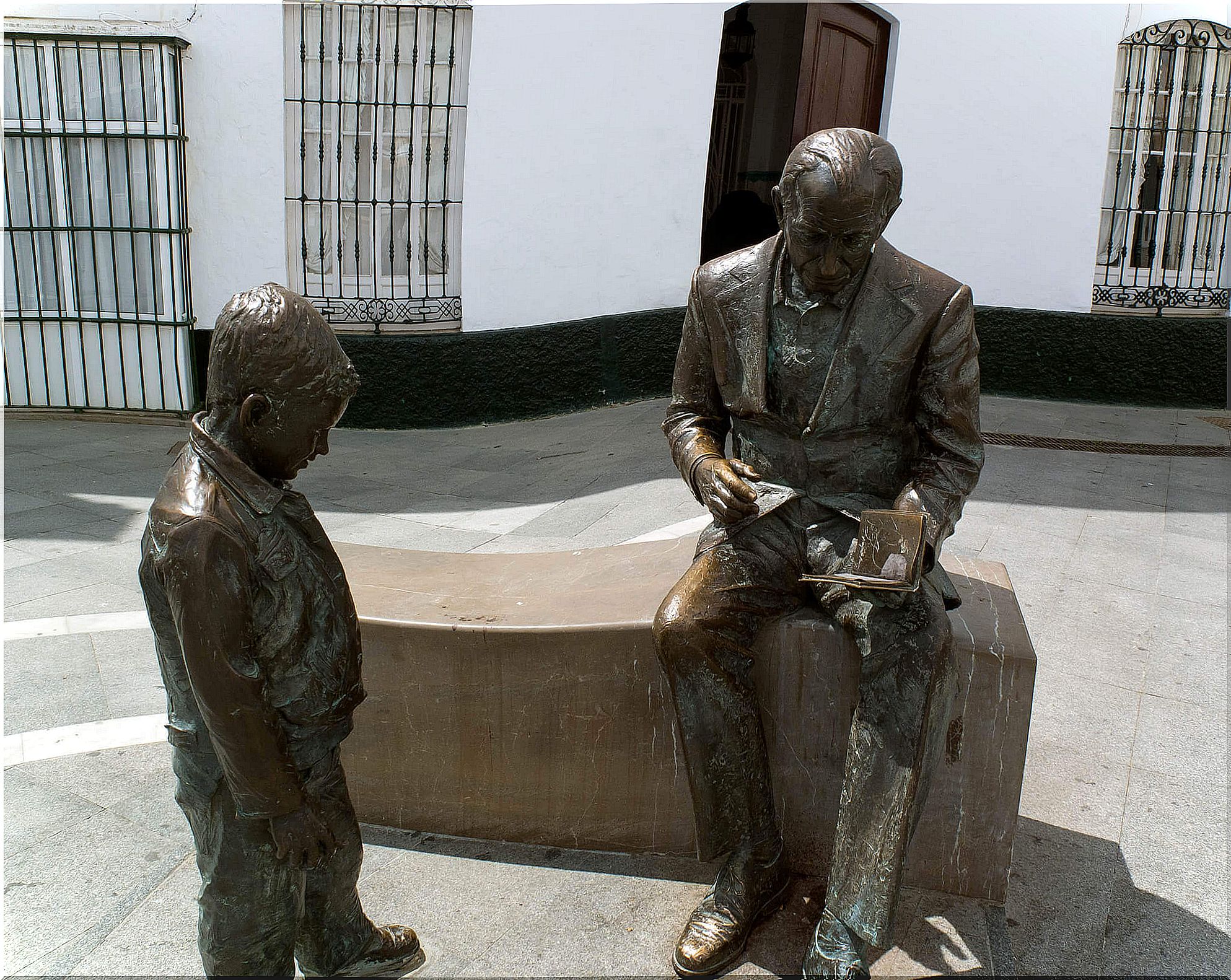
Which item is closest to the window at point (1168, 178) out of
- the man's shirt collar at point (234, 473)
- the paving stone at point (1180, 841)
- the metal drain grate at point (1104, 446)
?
the metal drain grate at point (1104, 446)

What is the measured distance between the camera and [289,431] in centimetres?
184

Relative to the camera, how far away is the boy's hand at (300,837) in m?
1.85

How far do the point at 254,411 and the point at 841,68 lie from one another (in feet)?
25.7

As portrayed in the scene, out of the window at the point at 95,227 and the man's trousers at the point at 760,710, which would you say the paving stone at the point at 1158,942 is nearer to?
the man's trousers at the point at 760,710

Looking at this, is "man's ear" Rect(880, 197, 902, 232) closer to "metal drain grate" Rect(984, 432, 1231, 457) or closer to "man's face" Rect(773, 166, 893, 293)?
"man's face" Rect(773, 166, 893, 293)

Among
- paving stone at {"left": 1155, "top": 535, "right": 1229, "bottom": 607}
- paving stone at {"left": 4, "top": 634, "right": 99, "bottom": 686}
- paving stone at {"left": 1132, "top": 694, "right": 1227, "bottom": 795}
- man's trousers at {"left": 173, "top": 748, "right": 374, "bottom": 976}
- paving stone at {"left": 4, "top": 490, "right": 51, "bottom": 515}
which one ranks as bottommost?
paving stone at {"left": 4, "top": 490, "right": 51, "bottom": 515}

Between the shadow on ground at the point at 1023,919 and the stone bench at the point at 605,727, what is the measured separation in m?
0.06

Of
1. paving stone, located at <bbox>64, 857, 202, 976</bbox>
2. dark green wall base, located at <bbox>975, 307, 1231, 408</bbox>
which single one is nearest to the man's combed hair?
paving stone, located at <bbox>64, 857, 202, 976</bbox>

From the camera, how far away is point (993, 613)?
2.96m

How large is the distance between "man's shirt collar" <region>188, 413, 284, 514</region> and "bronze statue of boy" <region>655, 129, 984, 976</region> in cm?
118

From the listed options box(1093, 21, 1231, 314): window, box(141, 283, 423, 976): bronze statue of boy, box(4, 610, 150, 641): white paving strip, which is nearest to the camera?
box(141, 283, 423, 976): bronze statue of boy

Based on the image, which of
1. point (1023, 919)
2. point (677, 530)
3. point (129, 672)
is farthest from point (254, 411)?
point (677, 530)

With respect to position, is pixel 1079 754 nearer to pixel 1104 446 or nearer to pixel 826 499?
pixel 826 499

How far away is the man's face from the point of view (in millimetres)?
2467
